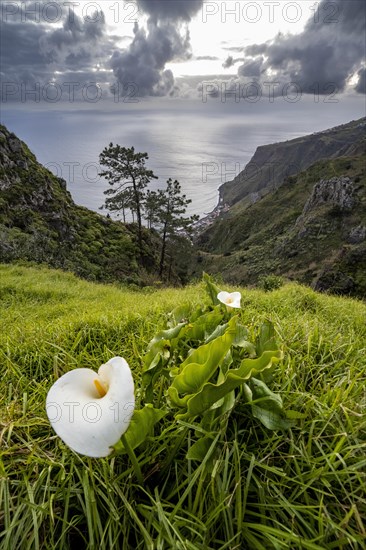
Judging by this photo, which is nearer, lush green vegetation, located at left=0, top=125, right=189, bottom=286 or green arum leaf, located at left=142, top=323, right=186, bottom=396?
green arum leaf, located at left=142, top=323, right=186, bottom=396

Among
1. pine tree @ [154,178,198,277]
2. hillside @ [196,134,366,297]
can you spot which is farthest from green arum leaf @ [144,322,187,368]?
pine tree @ [154,178,198,277]

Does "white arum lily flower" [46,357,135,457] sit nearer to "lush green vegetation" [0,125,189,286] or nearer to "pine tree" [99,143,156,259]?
"lush green vegetation" [0,125,189,286]

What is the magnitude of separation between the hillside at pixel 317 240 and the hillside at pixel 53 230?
1387 cm

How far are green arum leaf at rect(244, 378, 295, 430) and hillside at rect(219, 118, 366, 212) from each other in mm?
150481

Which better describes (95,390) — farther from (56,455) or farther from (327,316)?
(327,316)

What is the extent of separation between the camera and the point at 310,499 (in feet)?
4.50

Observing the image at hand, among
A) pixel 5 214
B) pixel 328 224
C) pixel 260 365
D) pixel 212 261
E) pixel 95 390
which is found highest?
pixel 95 390

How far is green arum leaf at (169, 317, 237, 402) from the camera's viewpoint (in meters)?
1.33

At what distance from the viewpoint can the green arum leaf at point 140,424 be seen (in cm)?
130

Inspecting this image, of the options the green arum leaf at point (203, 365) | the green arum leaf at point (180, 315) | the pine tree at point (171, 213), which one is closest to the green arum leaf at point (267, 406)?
the green arum leaf at point (203, 365)

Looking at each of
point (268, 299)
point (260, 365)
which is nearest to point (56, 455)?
point (260, 365)

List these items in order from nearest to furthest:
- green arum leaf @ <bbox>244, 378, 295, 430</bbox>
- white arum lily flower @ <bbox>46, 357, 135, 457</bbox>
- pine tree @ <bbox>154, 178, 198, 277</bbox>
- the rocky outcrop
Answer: white arum lily flower @ <bbox>46, 357, 135, 457</bbox>
green arum leaf @ <bbox>244, 378, 295, 430</bbox>
pine tree @ <bbox>154, 178, 198, 277</bbox>
the rocky outcrop

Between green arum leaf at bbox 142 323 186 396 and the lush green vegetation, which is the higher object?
green arum leaf at bbox 142 323 186 396

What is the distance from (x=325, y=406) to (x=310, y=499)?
0.45m
